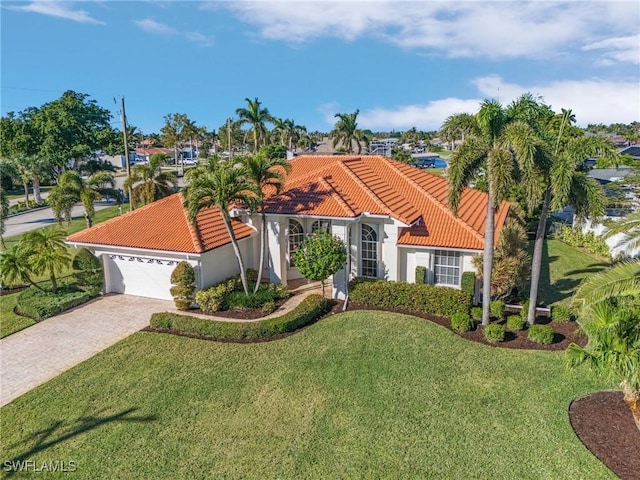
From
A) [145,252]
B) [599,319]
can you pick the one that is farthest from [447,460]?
[145,252]

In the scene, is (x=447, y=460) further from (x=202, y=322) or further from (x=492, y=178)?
(x=202, y=322)

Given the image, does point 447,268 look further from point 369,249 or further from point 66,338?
point 66,338

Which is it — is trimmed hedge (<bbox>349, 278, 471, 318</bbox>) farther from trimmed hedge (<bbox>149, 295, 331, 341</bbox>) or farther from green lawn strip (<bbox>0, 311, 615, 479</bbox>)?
trimmed hedge (<bbox>149, 295, 331, 341</bbox>)

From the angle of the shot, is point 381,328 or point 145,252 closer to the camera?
point 381,328

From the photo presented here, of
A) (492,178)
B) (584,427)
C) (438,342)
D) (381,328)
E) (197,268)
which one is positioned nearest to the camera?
(584,427)

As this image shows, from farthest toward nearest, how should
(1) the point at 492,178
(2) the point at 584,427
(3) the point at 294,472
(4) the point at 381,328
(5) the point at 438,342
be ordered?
(4) the point at 381,328 < (5) the point at 438,342 < (1) the point at 492,178 < (2) the point at 584,427 < (3) the point at 294,472

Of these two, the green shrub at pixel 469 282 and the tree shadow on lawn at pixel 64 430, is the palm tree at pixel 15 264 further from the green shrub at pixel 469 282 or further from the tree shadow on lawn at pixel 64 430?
the green shrub at pixel 469 282

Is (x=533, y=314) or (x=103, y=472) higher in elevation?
(x=533, y=314)
